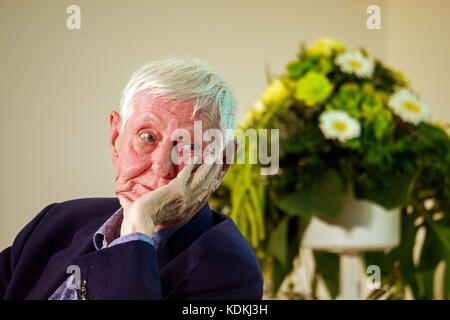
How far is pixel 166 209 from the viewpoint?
549 millimetres

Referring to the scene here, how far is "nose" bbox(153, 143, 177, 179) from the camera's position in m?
0.55

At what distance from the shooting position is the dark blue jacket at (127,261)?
0.51 m

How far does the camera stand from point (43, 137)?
1064 mm

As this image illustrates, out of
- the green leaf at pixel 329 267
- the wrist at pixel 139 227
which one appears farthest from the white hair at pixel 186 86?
the green leaf at pixel 329 267

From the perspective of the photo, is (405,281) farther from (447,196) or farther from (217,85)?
(217,85)

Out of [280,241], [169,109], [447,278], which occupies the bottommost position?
[447,278]

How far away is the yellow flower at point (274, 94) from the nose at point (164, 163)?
70 centimetres

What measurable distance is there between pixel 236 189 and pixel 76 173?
0.32 m

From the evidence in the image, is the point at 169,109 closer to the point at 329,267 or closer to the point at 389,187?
the point at 389,187

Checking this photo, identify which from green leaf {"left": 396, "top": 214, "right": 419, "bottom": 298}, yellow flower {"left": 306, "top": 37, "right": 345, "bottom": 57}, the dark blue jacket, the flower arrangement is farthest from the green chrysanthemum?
the dark blue jacket

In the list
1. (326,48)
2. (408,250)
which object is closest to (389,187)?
(408,250)

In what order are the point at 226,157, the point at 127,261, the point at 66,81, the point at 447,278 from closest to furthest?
the point at 127,261 → the point at 226,157 → the point at 66,81 → the point at 447,278

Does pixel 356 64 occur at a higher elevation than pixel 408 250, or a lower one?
higher

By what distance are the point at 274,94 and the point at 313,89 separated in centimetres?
9
